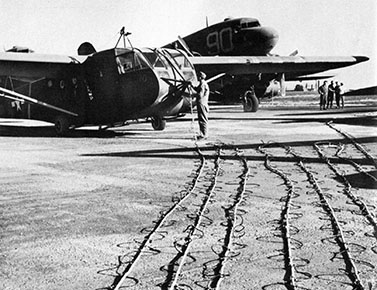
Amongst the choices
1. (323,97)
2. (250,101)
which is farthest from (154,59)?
(323,97)

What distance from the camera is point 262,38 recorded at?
23.1 m

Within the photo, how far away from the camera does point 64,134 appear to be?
52.0 feet

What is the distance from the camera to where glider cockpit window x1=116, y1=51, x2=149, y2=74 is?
1397 cm

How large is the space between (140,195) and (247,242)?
2.49 m

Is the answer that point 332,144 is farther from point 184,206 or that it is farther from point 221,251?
point 221,251

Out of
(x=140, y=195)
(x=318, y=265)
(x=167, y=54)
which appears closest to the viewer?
(x=318, y=265)

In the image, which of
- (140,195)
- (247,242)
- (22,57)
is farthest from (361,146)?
(22,57)

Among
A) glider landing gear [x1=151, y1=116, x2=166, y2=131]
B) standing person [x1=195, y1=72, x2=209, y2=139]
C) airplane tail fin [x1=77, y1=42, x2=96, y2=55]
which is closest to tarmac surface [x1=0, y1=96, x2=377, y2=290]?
standing person [x1=195, y1=72, x2=209, y2=139]

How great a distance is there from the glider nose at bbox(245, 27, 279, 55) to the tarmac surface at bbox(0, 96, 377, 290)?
41.1 ft

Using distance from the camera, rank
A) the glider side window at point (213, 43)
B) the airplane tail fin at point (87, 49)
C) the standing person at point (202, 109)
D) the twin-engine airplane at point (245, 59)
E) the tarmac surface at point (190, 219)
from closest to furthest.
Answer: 1. the tarmac surface at point (190, 219)
2. the standing person at point (202, 109)
3. the airplane tail fin at point (87, 49)
4. the twin-engine airplane at point (245, 59)
5. the glider side window at point (213, 43)

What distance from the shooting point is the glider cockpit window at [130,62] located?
14.0 meters

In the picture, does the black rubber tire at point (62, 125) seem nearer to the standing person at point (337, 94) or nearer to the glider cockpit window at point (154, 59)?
the glider cockpit window at point (154, 59)

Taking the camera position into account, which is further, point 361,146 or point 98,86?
point 98,86

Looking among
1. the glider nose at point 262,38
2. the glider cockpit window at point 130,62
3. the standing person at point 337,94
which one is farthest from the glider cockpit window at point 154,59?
the standing person at point 337,94
